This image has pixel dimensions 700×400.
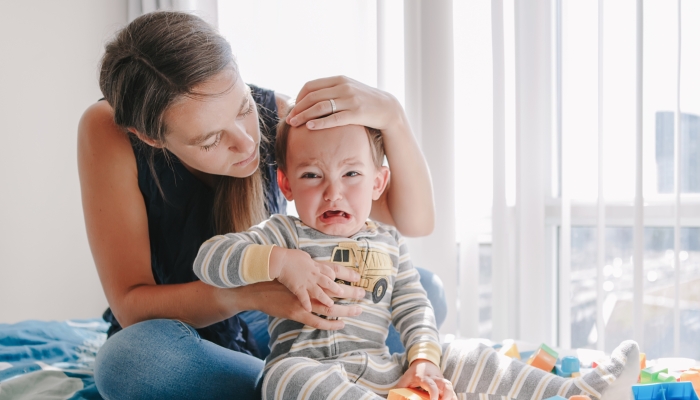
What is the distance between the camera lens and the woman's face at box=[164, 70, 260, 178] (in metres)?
1.09

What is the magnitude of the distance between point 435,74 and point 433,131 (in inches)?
7.7

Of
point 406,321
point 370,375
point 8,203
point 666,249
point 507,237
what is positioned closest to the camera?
point 370,375

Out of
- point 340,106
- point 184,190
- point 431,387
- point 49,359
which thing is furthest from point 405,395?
point 49,359

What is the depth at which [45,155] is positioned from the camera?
2803 millimetres

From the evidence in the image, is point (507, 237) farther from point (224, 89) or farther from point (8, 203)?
point (8, 203)

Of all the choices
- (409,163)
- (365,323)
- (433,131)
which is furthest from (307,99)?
(433,131)

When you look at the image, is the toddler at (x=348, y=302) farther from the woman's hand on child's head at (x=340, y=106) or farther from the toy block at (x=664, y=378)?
the toy block at (x=664, y=378)

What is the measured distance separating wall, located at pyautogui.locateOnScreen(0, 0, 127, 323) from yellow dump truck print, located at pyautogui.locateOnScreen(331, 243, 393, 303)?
7.22 ft

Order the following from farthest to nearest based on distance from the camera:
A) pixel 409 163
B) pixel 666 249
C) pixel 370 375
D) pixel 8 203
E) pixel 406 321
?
pixel 8 203 → pixel 666 249 → pixel 409 163 → pixel 406 321 → pixel 370 375

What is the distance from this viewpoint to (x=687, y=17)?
64.8 inches

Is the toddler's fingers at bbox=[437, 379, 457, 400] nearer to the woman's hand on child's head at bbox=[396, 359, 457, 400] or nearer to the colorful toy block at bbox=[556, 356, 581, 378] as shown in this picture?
the woman's hand on child's head at bbox=[396, 359, 457, 400]

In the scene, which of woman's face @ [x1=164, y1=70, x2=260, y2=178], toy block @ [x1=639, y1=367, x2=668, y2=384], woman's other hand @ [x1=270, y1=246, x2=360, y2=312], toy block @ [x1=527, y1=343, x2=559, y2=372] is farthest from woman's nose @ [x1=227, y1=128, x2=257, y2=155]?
toy block @ [x1=639, y1=367, x2=668, y2=384]

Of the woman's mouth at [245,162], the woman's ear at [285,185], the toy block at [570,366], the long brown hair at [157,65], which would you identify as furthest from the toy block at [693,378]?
the long brown hair at [157,65]

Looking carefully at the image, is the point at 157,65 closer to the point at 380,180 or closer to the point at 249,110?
the point at 249,110
